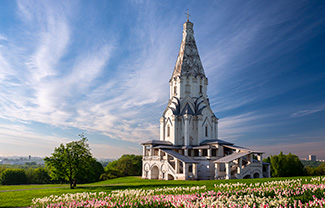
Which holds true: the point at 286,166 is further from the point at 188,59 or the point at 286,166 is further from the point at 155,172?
the point at 188,59

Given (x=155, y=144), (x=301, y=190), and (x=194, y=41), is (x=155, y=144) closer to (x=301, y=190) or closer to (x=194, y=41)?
(x=194, y=41)

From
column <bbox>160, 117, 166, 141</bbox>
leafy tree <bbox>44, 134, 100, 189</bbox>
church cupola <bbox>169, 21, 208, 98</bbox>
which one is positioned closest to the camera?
leafy tree <bbox>44, 134, 100, 189</bbox>

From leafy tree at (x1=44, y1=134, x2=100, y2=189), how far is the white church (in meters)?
13.9

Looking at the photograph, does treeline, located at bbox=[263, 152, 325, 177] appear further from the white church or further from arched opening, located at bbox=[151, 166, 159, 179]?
arched opening, located at bbox=[151, 166, 159, 179]

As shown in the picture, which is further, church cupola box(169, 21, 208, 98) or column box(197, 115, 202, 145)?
church cupola box(169, 21, 208, 98)

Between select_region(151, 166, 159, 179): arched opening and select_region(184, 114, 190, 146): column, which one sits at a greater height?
select_region(184, 114, 190, 146): column

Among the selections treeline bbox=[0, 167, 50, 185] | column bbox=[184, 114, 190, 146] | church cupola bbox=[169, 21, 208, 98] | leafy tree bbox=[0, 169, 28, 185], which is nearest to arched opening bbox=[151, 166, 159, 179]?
column bbox=[184, 114, 190, 146]

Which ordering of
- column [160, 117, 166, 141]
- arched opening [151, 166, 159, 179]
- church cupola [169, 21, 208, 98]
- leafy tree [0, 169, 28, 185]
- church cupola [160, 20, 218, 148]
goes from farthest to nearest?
leafy tree [0, 169, 28, 185] < church cupola [169, 21, 208, 98] < column [160, 117, 166, 141] < church cupola [160, 20, 218, 148] < arched opening [151, 166, 159, 179]

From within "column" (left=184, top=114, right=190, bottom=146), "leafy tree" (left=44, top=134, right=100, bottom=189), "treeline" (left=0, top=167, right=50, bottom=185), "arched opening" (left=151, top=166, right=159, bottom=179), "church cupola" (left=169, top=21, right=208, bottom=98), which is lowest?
"treeline" (left=0, top=167, right=50, bottom=185)

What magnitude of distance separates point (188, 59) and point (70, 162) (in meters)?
29.6

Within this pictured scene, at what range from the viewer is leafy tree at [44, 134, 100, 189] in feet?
77.0

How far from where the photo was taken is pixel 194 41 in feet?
156

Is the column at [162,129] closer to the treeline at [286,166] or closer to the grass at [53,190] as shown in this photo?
the grass at [53,190]

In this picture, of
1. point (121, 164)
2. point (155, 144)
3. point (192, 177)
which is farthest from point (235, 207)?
point (121, 164)
